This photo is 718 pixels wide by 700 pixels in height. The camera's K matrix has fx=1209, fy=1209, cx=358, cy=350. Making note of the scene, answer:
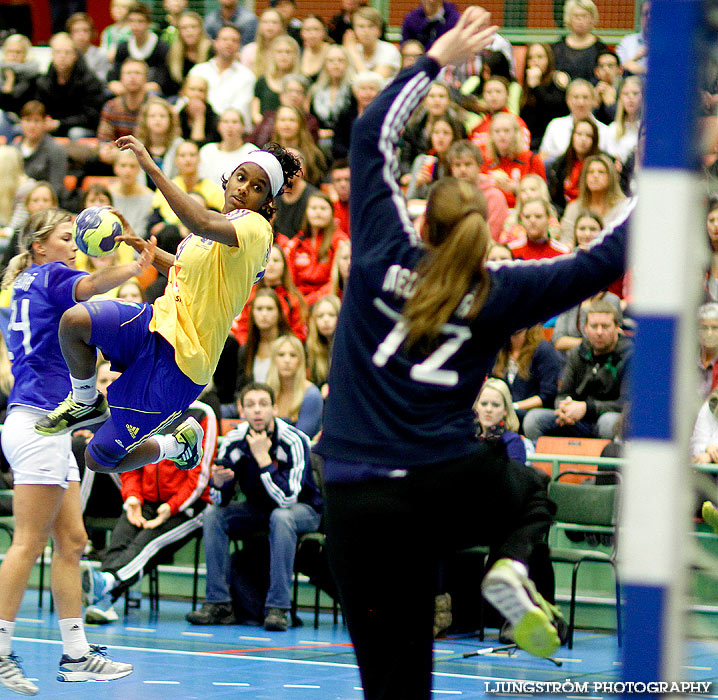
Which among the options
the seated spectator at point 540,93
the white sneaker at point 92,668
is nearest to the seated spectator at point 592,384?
the seated spectator at point 540,93

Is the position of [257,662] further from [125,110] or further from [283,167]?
[125,110]

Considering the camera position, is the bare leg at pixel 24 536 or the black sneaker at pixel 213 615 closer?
the bare leg at pixel 24 536

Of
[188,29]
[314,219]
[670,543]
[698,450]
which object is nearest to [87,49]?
[188,29]

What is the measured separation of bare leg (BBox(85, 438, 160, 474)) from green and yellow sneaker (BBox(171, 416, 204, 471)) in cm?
21

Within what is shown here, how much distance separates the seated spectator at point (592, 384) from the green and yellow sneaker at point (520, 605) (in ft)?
21.8

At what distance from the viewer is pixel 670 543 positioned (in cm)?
263

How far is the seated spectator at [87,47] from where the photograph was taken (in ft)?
55.3

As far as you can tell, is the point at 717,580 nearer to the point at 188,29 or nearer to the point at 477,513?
the point at 477,513

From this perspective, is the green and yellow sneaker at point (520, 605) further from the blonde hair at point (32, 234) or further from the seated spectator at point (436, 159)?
the seated spectator at point (436, 159)

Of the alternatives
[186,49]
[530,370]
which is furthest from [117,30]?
[530,370]

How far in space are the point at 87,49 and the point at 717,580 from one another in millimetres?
11767

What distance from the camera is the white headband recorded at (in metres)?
6.14

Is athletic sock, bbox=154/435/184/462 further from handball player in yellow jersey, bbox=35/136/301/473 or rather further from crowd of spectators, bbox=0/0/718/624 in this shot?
crowd of spectators, bbox=0/0/718/624

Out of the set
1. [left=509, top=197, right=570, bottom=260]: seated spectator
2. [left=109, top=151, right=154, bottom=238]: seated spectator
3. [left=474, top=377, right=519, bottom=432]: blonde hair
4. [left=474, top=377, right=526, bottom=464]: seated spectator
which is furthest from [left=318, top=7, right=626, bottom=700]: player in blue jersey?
[left=109, top=151, right=154, bottom=238]: seated spectator
